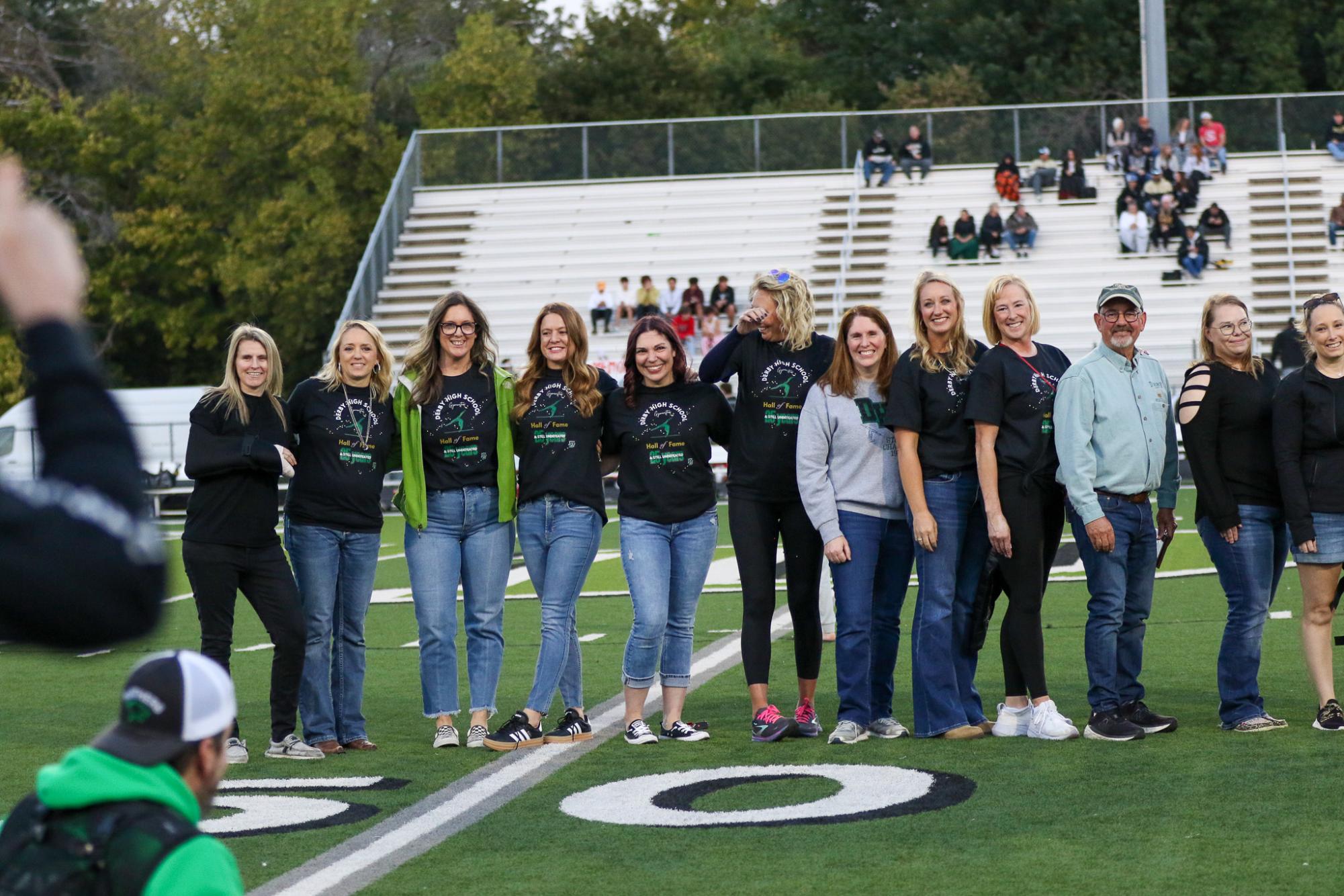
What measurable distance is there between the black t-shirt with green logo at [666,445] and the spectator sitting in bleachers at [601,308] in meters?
25.7

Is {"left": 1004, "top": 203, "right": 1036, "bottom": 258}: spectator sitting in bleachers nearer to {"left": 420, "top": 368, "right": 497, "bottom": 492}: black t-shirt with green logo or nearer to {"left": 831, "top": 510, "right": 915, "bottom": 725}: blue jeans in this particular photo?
{"left": 831, "top": 510, "right": 915, "bottom": 725}: blue jeans

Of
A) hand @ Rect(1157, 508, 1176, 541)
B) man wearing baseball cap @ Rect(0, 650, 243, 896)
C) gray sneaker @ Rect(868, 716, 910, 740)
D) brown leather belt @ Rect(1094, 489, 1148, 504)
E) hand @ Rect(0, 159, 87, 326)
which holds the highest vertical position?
hand @ Rect(0, 159, 87, 326)

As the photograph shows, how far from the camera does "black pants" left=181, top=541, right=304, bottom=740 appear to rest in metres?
7.37

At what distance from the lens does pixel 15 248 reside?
2111 mm

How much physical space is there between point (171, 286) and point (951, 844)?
147 ft

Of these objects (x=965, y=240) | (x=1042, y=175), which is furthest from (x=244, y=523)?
(x=1042, y=175)

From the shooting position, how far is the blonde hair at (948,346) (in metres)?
7.49

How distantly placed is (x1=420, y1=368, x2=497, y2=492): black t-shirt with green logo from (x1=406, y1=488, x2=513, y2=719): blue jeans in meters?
0.06

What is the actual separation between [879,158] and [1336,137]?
29.2ft

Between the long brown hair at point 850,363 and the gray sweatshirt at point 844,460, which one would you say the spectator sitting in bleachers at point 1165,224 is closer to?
the long brown hair at point 850,363

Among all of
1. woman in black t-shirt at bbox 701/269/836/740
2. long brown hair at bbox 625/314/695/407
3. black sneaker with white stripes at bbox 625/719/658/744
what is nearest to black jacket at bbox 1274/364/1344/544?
woman in black t-shirt at bbox 701/269/836/740

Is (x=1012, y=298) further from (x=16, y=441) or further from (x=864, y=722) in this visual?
(x=16, y=441)

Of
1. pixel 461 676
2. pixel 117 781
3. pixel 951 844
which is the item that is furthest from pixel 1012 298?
pixel 117 781

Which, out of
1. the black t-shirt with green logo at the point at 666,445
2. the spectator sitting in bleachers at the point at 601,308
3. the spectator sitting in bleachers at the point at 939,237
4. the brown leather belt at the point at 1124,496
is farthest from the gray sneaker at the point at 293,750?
the spectator sitting in bleachers at the point at 939,237
